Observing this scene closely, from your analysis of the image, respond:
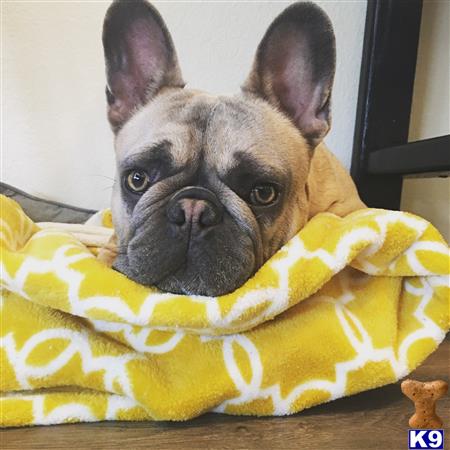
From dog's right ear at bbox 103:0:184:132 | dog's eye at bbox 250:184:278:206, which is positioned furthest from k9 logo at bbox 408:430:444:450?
dog's right ear at bbox 103:0:184:132

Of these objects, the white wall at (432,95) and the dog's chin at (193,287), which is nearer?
the dog's chin at (193,287)

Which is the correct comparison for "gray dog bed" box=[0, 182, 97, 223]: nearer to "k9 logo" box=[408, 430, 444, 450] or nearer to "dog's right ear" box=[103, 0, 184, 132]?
"dog's right ear" box=[103, 0, 184, 132]

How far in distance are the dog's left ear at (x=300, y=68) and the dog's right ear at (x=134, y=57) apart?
0.60 ft

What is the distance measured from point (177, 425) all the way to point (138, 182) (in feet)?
1.39

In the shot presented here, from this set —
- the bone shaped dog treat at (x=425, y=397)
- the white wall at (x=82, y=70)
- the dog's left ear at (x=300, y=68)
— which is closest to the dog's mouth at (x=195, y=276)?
the bone shaped dog treat at (x=425, y=397)

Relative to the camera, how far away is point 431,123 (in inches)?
64.3

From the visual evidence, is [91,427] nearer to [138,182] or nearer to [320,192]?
[138,182]

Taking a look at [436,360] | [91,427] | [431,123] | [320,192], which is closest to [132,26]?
[320,192]

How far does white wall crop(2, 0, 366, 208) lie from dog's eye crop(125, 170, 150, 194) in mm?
775

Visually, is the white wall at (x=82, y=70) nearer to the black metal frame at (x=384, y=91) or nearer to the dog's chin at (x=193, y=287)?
the black metal frame at (x=384, y=91)

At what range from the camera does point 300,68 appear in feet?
3.43

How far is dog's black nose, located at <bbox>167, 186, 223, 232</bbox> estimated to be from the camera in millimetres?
810

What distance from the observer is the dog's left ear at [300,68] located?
38.6 inches

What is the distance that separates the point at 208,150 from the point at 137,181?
0.14 m
